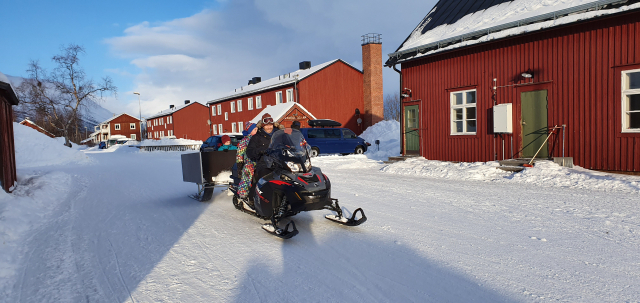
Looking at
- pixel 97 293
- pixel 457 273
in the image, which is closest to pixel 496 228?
pixel 457 273

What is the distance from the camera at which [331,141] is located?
868 inches

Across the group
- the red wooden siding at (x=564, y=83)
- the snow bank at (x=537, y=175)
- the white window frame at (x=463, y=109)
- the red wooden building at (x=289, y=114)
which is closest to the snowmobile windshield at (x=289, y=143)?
the snow bank at (x=537, y=175)

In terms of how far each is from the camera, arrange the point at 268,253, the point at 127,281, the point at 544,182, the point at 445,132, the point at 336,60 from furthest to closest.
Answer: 1. the point at 336,60
2. the point at 445,132
3. the point at 544,182
4. the point at 268,253
5. the point at 127,281

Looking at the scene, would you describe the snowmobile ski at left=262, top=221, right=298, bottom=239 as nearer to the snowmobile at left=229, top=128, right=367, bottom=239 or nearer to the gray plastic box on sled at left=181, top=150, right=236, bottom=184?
the snowmobile at left=229, top=128, right=367, bottom=239

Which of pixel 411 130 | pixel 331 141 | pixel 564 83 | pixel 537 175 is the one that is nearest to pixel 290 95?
pixel 331 141

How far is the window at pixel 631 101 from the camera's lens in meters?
9.57

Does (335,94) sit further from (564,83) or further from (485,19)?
(564,83)

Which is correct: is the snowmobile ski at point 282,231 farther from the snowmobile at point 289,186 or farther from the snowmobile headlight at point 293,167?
the snowmobile headlight at point 293,167

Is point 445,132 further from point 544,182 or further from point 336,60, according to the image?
point 336,60

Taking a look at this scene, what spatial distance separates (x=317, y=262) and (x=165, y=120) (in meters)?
67.1

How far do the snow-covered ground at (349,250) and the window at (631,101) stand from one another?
2.05m

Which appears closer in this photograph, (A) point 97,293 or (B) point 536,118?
(A) point 97,293

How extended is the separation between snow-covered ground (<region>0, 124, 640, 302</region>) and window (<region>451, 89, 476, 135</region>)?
17.3 feet

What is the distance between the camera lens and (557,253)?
14.0 ft
